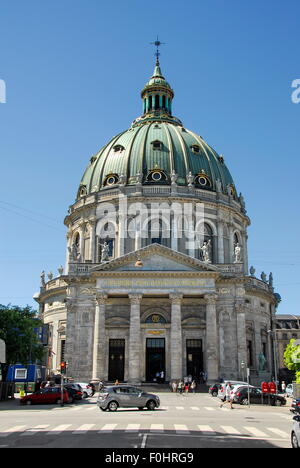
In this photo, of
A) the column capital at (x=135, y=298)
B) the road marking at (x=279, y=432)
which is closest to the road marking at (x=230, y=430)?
the road marking at (x=279, y=432)

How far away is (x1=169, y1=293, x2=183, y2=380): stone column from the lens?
48.3 metres

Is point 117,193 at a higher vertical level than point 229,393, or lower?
higher

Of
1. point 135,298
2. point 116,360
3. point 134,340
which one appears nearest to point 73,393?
point 134,340

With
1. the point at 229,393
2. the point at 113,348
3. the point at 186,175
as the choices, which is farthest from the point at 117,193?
the point at 229,393

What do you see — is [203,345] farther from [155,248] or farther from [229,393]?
[229,393]

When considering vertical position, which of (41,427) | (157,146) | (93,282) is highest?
(157,146)

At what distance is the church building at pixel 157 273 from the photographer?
51.1 meters

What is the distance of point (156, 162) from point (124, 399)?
41517 millimetres

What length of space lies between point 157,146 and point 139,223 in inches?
458

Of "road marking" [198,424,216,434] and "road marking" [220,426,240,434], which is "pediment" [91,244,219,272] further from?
"road marking" [220,426,240,434]

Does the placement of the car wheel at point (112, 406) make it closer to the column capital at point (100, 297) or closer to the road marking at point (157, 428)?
the road marking at point (157, 428)

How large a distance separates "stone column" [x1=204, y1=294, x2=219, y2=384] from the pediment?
3300 millimetres

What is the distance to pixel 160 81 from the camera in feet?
271

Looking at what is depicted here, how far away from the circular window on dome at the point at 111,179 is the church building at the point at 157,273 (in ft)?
0.42
